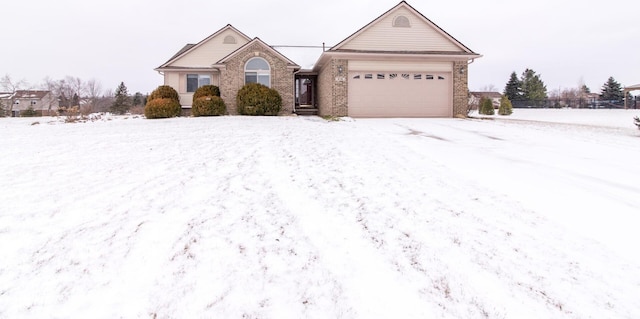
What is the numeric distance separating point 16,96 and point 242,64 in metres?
60.9

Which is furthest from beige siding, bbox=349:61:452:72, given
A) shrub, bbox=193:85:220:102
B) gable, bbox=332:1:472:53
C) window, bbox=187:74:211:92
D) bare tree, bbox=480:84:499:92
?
bare tree, bbox=480:84:499:92

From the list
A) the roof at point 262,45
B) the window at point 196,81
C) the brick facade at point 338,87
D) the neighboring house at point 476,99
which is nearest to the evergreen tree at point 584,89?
the neighboring house at point 476,99

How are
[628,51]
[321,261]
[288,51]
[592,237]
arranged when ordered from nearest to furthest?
1. [321,261]
2. [592,237]
3. [288,51]
4. [628,51]

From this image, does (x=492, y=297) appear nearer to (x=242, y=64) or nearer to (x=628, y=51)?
(x=242, y=64)

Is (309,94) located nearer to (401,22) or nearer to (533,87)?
(401,22)

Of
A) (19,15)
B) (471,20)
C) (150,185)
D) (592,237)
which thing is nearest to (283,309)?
(592,237)

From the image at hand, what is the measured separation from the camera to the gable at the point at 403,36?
1658 centimetres

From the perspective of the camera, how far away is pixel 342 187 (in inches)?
179

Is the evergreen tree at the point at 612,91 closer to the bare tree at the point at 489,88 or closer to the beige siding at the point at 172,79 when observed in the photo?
the bare tree at the point at 489,88

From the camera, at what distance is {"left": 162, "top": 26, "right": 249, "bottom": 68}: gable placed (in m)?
20.0

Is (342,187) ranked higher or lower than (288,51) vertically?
lower

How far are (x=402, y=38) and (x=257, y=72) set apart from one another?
26.0ft

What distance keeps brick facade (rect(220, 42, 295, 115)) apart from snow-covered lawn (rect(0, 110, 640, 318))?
42.0ft

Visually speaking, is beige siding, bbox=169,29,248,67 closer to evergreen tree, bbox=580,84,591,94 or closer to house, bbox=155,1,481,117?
house, bbox=155,1,481,117
